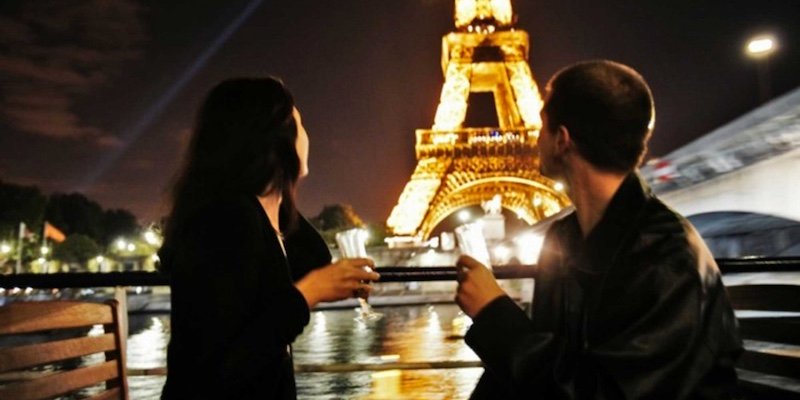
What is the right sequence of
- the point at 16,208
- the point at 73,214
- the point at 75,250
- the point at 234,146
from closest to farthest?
the point at 234,146
the point at 16,208
the point at 75,250
the point at 73,214

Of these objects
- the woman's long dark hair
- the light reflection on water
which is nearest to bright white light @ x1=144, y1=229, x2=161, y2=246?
the woman's long dark hair

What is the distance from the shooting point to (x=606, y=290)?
1.55m

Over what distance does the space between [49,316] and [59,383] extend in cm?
20

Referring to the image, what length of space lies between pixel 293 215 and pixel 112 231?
71.2 metres

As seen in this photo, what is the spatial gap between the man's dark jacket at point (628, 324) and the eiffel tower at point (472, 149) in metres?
34.3

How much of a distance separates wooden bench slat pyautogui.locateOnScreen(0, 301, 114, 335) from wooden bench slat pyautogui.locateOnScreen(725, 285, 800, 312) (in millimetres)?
2361

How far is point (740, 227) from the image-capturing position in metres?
20.0

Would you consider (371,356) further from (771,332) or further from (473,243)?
(473,243)

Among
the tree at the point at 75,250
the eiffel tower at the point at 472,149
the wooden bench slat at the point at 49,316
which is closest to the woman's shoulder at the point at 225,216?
the wooden bench slat at the point at 49,316

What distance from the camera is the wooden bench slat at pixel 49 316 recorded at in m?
1.91

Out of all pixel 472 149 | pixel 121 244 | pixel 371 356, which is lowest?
pixel 371 356

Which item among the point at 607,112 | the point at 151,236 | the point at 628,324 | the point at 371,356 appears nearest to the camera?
the point at 628,324

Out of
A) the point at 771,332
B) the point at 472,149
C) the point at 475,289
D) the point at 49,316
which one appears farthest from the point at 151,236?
the point at 475,289

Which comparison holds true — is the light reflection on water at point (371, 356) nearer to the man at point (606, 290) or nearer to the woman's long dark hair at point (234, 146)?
the woman's long dark hair at point (234, 146)
